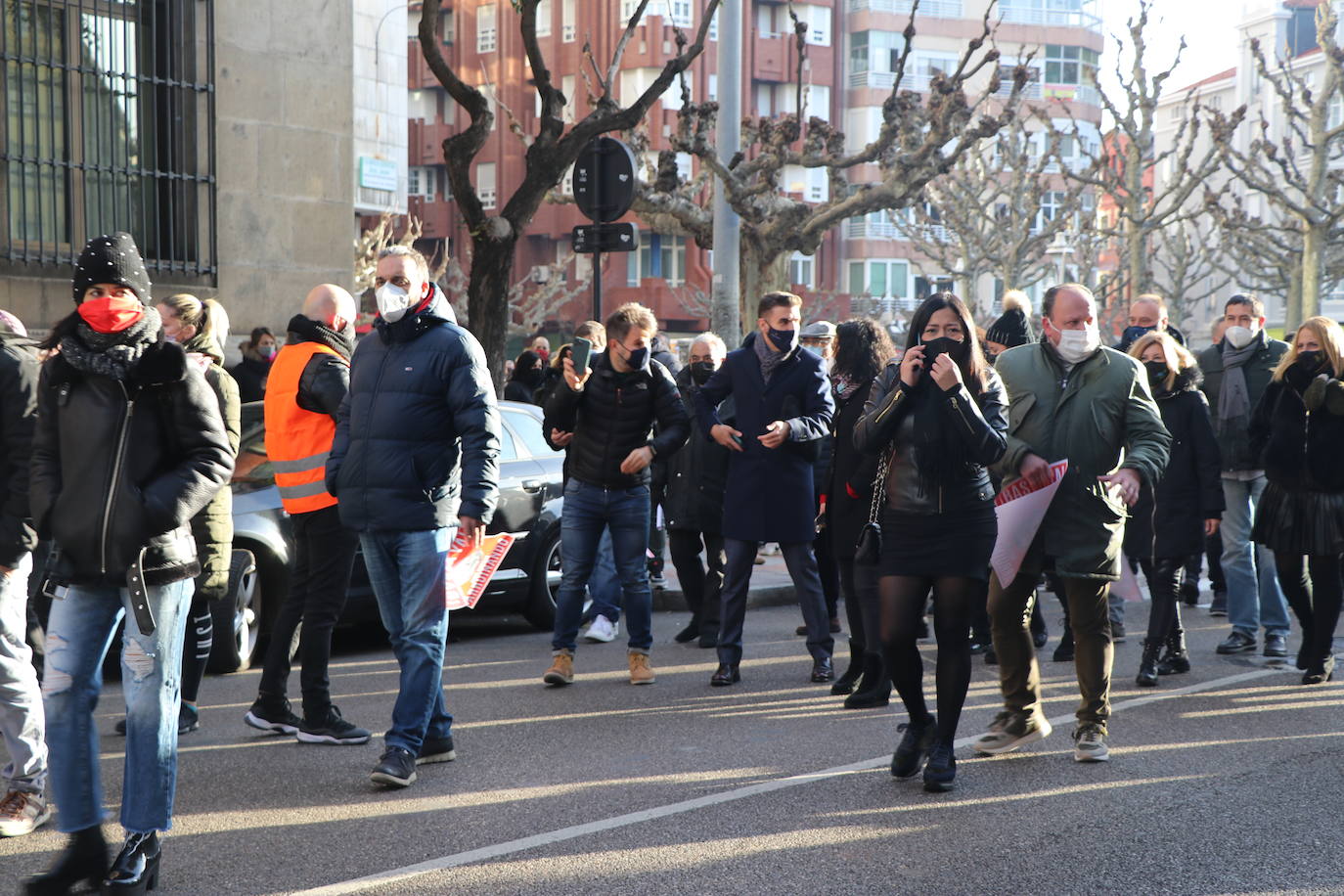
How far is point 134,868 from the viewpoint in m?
4.55

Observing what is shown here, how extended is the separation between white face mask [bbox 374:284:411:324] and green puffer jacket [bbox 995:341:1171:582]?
2525mm

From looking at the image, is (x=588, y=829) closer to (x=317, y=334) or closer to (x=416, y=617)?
(x=416, y=617)

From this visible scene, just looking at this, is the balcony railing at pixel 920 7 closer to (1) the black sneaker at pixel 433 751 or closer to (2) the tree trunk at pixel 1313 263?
(2) the tree trunk at pixel 1313 263

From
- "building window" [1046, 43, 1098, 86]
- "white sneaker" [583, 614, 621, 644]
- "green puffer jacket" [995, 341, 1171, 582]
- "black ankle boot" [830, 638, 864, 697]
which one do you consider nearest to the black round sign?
"white sneaker" [583, 614, 621, 644]

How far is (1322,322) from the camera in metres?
8.41

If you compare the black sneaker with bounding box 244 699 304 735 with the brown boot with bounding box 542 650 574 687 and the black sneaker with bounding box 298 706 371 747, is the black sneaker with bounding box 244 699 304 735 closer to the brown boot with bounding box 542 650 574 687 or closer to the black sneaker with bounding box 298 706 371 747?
the black sneaker with bounding box 298 706 371 747

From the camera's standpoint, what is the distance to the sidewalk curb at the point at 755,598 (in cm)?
1163

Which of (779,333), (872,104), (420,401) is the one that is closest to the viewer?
(420,401)

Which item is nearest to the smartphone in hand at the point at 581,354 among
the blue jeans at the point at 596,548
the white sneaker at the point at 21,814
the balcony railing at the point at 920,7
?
the blue jeans at the point at 596,548

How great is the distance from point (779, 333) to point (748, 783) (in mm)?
2966

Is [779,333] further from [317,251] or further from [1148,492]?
[317,251]

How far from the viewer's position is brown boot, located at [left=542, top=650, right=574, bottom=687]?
8.13 m

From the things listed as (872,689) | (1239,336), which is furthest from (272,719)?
(1239,336)

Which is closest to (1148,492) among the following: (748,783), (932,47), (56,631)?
(748,783)
